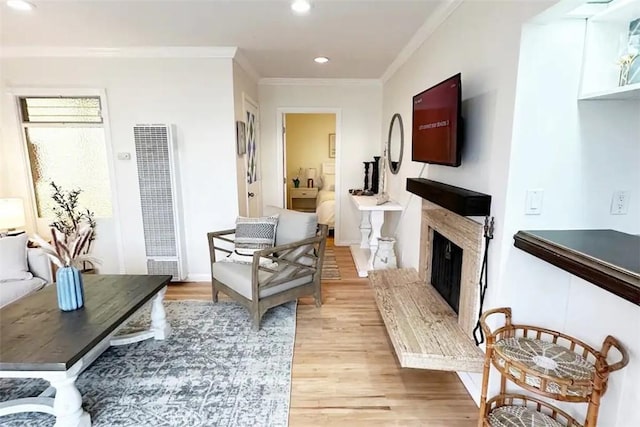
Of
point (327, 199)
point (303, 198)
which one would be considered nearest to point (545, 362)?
point (327, 199)

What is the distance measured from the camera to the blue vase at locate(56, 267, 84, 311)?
2.06 m

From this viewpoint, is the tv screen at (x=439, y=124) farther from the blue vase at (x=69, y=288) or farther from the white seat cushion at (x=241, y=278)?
the blue vase at (x=69, y=288)

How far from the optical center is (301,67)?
4148 millimetres

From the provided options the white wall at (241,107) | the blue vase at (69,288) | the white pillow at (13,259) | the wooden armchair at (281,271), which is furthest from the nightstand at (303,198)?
the blue vase at (69,288)

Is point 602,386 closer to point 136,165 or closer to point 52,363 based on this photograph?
point 52,363

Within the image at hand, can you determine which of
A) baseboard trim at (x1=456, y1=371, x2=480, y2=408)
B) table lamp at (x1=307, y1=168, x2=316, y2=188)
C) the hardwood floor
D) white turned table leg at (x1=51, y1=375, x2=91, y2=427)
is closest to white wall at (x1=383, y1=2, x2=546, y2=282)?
baseboard trim at (x1=456, y1=371, x2=480, y2=408)

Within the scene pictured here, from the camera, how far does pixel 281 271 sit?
2816 mm

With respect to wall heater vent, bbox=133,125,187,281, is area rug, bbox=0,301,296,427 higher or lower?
lower

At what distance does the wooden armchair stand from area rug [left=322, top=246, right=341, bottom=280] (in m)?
0.81

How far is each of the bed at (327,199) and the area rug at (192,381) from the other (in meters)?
3.00

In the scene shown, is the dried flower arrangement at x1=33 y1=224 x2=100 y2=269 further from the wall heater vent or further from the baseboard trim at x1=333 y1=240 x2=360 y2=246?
the baseboard trim at x1=333 y1=240 x2=360 y2=246

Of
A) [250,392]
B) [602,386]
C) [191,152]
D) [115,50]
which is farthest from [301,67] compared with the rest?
[602,386]

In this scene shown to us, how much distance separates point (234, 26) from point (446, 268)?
2537 mm

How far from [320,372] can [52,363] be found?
145 centimetres
